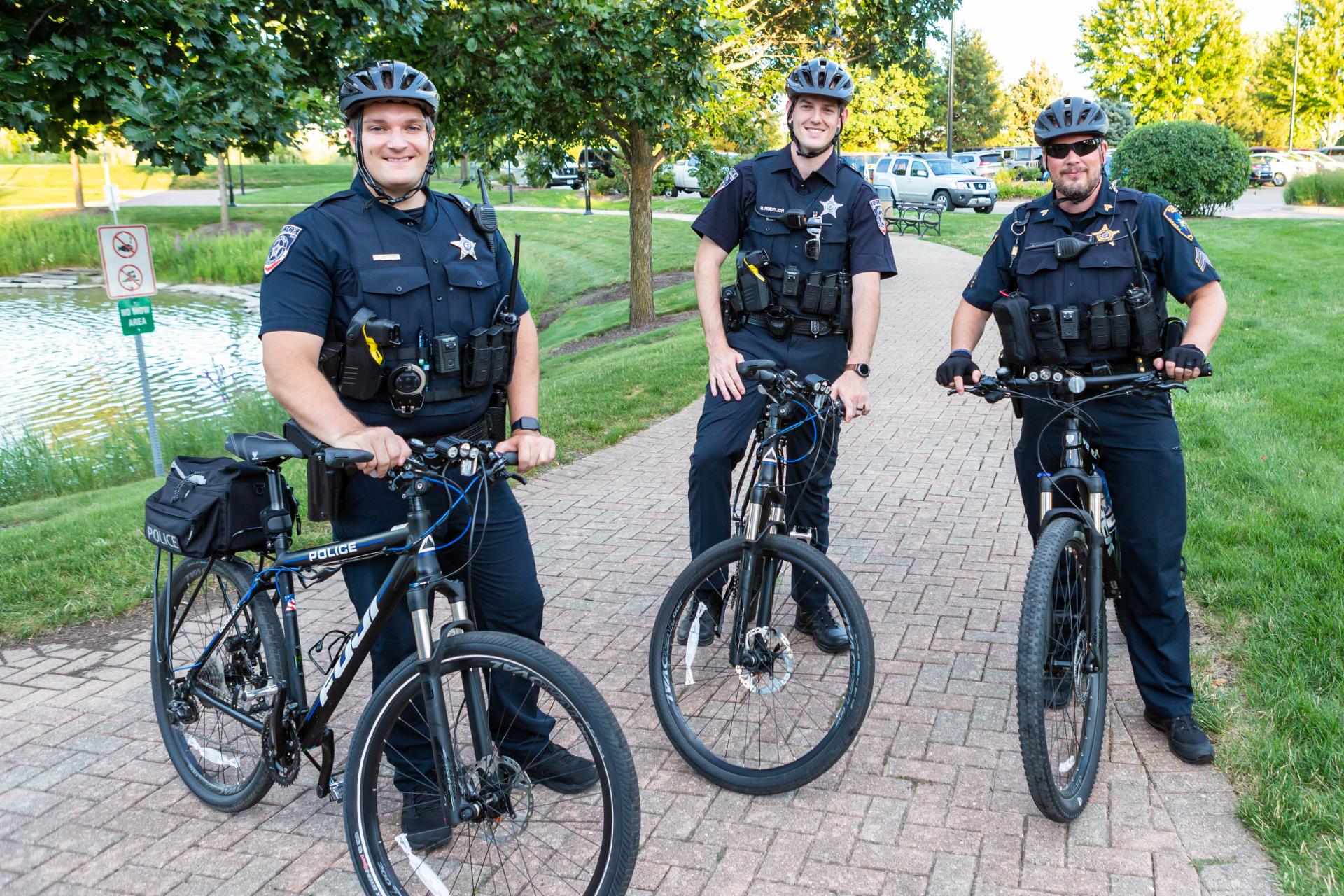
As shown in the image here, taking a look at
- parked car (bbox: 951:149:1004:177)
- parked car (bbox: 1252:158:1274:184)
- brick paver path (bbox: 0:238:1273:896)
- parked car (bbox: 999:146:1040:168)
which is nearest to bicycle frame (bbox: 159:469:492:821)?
brick paver path (bbox: 0:238:1273:896)

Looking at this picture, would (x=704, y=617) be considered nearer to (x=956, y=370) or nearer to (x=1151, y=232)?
(x=956, y=370)

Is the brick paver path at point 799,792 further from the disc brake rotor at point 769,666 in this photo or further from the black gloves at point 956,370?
the black gloves at point 956,370

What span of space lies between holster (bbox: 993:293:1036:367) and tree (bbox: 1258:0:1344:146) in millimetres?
63560

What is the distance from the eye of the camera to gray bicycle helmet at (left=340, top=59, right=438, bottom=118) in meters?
3.09

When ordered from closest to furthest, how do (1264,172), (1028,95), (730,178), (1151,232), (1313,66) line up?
(1151,232)
(730,178)
(1264,172)
(1313,66)
(1028,95)

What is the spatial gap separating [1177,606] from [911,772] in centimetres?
106

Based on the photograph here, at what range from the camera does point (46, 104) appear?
6.75 m

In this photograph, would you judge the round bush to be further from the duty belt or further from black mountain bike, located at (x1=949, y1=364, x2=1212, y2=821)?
black mountain bike, located at (x1=949, y1=364, x2=1212, y2=821)

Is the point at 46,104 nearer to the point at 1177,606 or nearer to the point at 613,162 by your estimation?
the point at 1177,606

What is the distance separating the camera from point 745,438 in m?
4.25

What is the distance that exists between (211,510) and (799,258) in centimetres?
229

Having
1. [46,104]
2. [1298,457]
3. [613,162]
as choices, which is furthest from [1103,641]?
[613,162]

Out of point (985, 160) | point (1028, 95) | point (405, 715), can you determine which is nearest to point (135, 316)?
point (405, 715)

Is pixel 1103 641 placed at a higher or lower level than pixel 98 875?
higher
